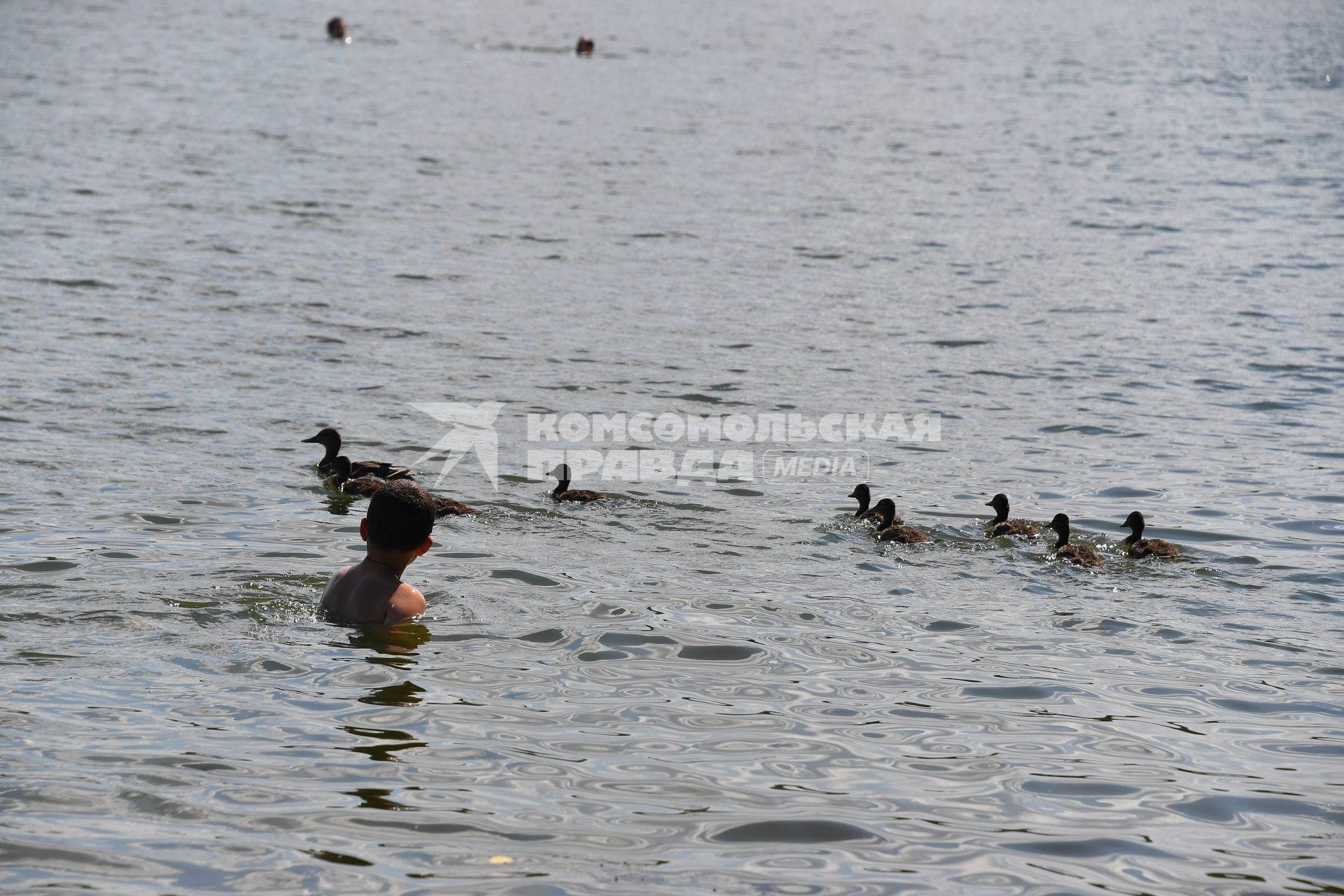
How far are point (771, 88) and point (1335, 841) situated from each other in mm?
47834

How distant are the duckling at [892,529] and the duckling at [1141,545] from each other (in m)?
1.74

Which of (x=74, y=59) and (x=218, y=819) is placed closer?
(x=218, y=819)

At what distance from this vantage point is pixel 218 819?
7.26m

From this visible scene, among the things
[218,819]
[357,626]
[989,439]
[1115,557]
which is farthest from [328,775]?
[989,439]

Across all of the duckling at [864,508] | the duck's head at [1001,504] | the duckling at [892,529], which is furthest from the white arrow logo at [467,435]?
the duck's head at [1001,504]

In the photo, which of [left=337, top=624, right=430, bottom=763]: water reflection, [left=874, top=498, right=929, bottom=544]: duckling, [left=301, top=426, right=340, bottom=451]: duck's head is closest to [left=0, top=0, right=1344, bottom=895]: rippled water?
[left=337, top=624, right=430, bottom=763]: water reflection

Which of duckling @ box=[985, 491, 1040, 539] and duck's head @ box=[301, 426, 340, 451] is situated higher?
duck's head @ box=[301, 426, 340, 451]

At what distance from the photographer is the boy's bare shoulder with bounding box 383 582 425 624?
9.99 metres

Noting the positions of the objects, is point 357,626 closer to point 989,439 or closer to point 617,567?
point 617,567

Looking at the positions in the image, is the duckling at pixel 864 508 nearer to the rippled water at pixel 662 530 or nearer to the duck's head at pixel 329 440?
the rippled water at pixel 662 530

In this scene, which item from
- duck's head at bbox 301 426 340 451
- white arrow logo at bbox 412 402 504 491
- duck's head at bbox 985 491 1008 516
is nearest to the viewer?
duck's head at bbox 985 491 1008 516

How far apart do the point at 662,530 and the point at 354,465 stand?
3.08 meters

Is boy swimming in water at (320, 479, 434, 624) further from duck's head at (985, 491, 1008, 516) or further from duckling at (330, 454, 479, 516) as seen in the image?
duck's head at (985, 491, 1008, 516)

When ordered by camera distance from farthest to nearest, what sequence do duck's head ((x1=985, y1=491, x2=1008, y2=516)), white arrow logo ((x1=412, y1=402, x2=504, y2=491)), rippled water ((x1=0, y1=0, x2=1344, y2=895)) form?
white arrow logo ((x1=412, y1=402, x2=504, y2=491)) → duck's head ((x1=985, y1=491, x2=1008, y2=516)) → rippled water ((x1=0, y1=0, x2=1344, y2=895))
